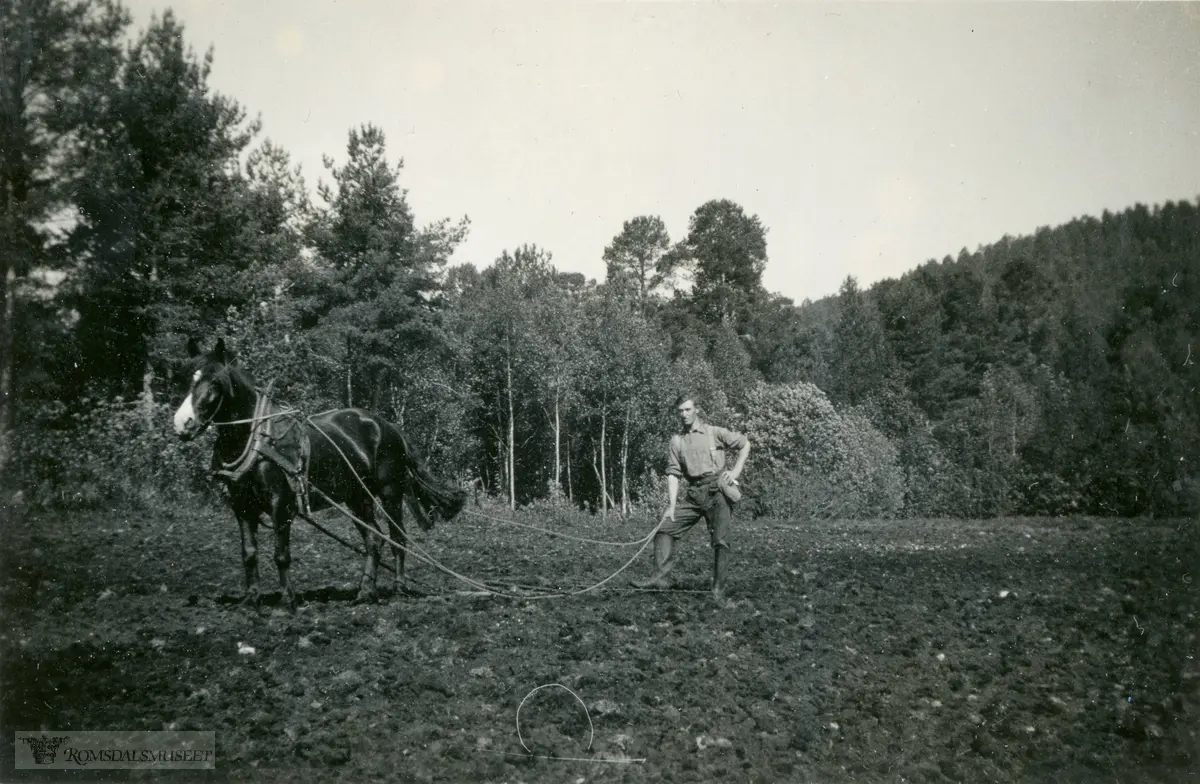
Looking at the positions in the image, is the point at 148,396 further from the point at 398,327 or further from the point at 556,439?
the point at 556,439

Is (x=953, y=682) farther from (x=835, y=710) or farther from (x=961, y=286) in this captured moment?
(x=961, y=286)

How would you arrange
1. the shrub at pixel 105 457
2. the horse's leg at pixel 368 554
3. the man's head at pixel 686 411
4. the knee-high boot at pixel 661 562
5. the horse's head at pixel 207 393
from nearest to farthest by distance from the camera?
1. the horse's head at pixel 207 393
2. the shrub at pixel 105 457
3. the horse's leg at pixel 368 554
4. the man's head at pixel 686 411
5. the knee-high boot at pixel 661 562

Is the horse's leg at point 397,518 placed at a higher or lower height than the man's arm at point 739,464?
lower

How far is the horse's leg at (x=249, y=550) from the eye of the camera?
6.57m

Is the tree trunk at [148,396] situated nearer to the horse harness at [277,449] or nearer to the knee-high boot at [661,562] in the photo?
the horse harness at [277,449]

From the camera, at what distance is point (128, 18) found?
6.47 meters

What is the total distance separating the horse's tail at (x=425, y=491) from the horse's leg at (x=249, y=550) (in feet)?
5.63

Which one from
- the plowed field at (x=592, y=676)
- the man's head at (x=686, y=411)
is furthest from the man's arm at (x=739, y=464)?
the plowed field at (x=592, y=676)

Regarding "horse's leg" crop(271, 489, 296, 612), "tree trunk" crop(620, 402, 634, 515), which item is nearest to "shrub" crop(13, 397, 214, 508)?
"horse's leg" crop(271, 489, 296, 612)

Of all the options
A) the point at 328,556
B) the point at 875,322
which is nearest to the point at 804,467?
the point at 328,556

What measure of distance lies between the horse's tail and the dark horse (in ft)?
0.03

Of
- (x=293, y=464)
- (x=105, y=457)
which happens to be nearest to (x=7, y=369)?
(x=293, y=464)

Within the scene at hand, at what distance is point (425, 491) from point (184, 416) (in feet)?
9.57

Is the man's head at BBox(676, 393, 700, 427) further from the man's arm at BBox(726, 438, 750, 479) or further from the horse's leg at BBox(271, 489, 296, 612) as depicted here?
the horse's leg at BBox(271, 489, 296, 612)
